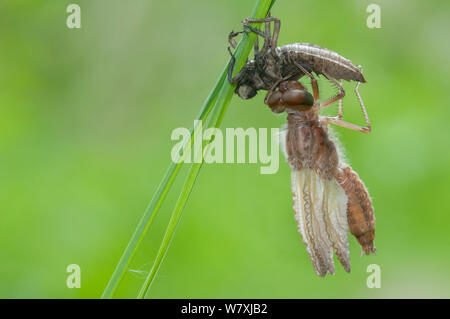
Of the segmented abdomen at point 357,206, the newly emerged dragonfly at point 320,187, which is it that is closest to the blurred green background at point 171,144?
the segmented abdomen at point 357,206

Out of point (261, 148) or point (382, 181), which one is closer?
point (261, 148)

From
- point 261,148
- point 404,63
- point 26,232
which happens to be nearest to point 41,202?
point 26,232

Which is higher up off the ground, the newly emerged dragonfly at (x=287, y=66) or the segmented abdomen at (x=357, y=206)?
the newly emerged dragonfly at (x=287, y=66)

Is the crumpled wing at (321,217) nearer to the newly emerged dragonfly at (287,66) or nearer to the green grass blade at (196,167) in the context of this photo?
the newly emerged dragonfly at (287,66)

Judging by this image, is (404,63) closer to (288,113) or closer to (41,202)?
(288,113)

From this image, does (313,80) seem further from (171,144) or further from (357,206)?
(171,144)

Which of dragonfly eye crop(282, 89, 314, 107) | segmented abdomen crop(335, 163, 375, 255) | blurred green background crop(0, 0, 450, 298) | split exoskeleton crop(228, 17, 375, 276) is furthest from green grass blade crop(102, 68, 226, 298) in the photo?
blurred green background crop(0, 0, 450, 298)
